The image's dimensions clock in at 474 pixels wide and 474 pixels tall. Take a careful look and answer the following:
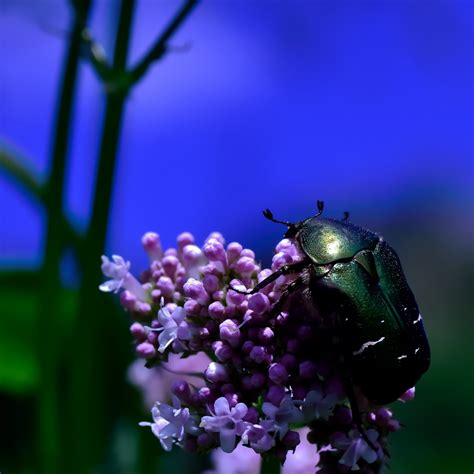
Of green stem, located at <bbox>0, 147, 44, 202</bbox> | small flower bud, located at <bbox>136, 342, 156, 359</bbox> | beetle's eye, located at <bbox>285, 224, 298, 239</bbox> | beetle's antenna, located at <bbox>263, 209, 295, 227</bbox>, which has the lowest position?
small flower bud, located at <bbox>136, 342, 156, 359</bbox>

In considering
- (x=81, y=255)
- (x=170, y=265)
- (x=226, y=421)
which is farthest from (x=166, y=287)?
(x=81, y=255)

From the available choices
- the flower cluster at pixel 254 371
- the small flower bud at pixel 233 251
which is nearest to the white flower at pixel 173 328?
the flower cluster at pixel 254 371

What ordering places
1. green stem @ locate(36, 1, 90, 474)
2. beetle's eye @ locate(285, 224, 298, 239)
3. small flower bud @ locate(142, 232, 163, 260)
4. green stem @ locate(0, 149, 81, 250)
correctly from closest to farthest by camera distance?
beetle's eye @ locate(285, 224, 298, 239)
small flower bud @ locate(142, 232, 163, 260)
green stem @ locate(36, 1, 90, 474)
green stem @ locate(0, 149, 81, 250)

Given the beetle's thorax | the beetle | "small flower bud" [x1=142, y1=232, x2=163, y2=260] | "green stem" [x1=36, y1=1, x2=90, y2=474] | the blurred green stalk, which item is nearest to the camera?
the beetle

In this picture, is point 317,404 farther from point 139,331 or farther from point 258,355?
point 139,331

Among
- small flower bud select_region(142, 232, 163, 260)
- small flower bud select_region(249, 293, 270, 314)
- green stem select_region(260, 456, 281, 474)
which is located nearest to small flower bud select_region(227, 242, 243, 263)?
small flower bud select_region(249, 293, 270, 314)

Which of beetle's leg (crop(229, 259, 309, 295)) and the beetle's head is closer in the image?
beetle's leg (crop(229, 259, 309, 295))

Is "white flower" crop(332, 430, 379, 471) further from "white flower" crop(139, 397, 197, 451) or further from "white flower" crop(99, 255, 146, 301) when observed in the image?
"white flower" crop(99, 255, 146, 301)

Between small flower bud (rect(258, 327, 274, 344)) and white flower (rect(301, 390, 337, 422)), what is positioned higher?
small flower bud (rect(258, 327, 274, 344))

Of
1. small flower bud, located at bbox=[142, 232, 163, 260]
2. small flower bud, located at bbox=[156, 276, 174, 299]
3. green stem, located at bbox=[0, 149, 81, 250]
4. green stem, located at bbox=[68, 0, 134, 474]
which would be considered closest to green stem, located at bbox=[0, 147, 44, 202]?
green stem, located at bbox=[0, 149, 81, 250]

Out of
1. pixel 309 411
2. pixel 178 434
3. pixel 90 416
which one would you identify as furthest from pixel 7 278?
pixel 309 411
